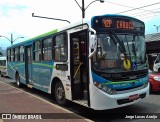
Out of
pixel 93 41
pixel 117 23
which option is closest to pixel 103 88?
pixel 93 41

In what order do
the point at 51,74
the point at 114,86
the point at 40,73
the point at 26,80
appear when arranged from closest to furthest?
1. the point at 114,86
2. the point at 51,74
3. the point at 40,73
4. the point at 26,80

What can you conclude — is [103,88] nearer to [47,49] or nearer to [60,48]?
[60,48]

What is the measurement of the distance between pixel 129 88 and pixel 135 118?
86 cm

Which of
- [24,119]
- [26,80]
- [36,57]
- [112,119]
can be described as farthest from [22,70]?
[112,119]

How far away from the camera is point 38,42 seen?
1190 cm

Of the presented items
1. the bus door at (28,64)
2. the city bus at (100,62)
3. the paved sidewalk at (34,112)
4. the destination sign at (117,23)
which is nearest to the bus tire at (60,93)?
the city bus at (100,62)

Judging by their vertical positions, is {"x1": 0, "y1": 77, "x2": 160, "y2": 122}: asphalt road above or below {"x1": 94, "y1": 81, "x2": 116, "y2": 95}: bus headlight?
below

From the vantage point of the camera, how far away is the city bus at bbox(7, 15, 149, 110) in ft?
24.1

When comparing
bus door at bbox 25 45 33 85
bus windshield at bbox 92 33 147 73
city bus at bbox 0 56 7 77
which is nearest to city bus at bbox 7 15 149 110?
bus windshield at bbox 92 33 147 73

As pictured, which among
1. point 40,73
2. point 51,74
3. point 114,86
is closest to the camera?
point 114,86

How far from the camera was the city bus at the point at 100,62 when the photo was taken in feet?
24.1

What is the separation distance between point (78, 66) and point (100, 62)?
55.7 inches

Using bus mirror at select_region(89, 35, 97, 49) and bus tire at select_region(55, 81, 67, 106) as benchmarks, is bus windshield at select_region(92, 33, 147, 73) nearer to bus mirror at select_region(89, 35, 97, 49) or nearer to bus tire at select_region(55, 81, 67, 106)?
bus mirror at select_region(89, 35, 97, 49)

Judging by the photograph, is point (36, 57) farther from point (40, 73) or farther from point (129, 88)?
point (129, 88)
